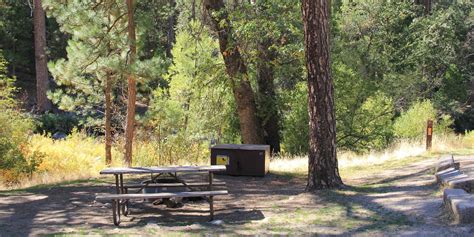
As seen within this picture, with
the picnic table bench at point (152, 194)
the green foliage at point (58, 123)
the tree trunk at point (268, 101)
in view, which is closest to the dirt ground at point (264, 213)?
the picnic table bench at point (152, 194)

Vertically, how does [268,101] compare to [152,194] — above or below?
above

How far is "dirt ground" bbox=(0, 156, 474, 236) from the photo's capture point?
6.14m

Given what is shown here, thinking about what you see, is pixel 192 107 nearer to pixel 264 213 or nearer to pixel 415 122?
pixel 415 122

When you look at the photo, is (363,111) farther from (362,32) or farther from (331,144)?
(331,144)

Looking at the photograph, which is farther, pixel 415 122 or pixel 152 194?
pixel 415 122

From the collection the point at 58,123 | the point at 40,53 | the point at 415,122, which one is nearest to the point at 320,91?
the point at 415,122

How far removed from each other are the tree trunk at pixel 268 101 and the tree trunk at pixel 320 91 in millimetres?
7252

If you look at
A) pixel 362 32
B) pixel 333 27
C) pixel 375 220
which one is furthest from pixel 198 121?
pixel 375 220

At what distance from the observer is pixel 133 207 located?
321 inches

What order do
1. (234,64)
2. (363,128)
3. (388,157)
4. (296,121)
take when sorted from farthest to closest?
(363,128) < (296,121) < (234,64) < (388,157)

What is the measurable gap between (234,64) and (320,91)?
6402mm

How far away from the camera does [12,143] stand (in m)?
14.7

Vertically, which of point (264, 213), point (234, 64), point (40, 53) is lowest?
point (264, 213)

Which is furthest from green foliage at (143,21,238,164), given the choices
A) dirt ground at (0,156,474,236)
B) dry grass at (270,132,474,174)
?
dirt ground at (0,156,474,236)
